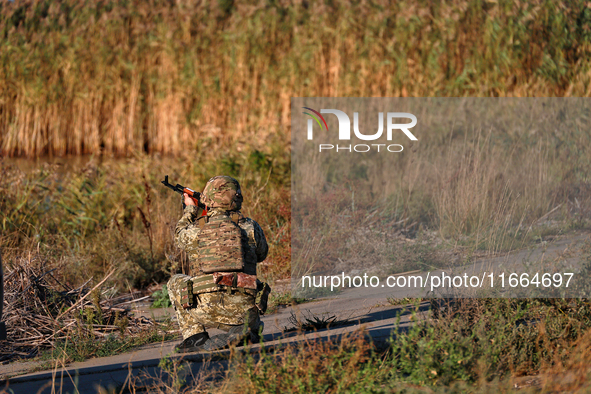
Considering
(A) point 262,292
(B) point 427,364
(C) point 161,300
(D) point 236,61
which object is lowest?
(C) point 161,300

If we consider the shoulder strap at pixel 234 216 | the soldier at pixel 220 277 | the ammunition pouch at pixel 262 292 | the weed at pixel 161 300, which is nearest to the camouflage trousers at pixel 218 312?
the soldier at pixel 220 277

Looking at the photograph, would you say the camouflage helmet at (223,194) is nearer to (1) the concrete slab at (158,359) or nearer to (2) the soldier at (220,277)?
(2) the soldier at (220,277)

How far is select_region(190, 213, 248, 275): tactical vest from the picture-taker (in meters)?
4.65

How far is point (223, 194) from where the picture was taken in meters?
4.73

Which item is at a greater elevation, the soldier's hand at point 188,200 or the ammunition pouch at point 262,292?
the soldier's hand at point 188,200

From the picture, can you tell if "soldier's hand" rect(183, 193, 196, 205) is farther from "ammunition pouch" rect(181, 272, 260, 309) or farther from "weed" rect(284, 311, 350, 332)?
"weed" rect(284, 311, 350, 332)

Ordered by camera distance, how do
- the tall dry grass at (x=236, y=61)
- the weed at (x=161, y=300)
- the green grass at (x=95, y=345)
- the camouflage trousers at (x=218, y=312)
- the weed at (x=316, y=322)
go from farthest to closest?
the tall dry grass at (x=236, y=61) < the weed at (x=161, y=300) < the weed at (x=316, y=322) < the green grass at (x=95, y=345) < the camouflage trousers at (x=218, y=312)

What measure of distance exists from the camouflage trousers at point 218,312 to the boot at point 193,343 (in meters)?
0.03

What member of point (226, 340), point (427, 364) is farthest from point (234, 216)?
point (427, 364)

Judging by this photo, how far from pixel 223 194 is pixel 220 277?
0.58 metres

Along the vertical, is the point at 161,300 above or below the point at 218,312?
below

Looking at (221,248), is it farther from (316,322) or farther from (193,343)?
(316,322)

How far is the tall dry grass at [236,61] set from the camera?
13.0m

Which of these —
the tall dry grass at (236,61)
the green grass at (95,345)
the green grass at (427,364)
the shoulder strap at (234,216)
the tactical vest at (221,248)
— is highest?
the tall dry grass at (236,61)
